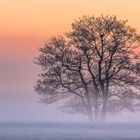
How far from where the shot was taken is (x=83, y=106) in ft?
174

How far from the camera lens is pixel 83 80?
5259 centimetres

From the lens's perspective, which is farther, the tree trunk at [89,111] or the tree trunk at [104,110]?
the tree trunk at [89,111]

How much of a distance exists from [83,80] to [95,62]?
1806 millimetres

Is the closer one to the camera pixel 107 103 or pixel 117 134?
pixel 117 134

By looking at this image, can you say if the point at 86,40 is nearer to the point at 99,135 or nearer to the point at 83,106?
A: the point at 83,106

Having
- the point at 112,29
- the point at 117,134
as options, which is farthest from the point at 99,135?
the point at 112,29

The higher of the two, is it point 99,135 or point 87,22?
point 87,22

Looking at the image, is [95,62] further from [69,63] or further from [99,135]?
[99,135]

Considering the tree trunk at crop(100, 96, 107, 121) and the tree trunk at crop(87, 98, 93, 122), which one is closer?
the tree trunk at crop(100, 96, 107, 121)

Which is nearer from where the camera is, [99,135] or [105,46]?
[99,135]

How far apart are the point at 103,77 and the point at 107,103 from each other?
2.11 m

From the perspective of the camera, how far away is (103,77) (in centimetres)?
5250

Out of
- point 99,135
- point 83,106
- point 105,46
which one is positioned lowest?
point 99,135

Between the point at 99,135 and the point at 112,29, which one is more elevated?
the point at 112,29
